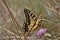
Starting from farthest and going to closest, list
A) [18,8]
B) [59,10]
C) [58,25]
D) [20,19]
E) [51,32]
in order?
[18,8] → [20,19] → [51,32] → [58,25] → [59,10]

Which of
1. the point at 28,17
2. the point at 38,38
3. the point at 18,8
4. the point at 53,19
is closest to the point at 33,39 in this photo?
the point at 38,38

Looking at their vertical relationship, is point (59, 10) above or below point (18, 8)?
above

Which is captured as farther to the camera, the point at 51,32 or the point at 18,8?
the point at 18,8

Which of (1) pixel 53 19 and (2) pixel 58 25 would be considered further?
(1) pixel 53 19

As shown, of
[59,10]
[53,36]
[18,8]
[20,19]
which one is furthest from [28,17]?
[18,8]

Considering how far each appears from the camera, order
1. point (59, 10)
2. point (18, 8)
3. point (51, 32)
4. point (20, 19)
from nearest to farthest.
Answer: point (59, 10)
point (51, 32)
point (20, 19)
point (18, 8)

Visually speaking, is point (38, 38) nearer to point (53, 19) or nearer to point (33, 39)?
point (33, 39)

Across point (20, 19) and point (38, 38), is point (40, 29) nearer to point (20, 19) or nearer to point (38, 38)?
point (38, 38)

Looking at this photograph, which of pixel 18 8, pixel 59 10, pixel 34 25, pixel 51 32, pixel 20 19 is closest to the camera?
pixel 34 25

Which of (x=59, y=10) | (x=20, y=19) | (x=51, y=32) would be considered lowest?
(x=20, y=19)
